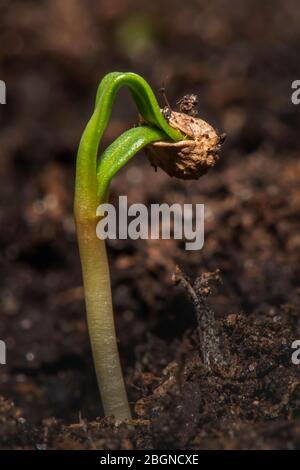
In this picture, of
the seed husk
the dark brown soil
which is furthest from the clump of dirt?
the seed husk

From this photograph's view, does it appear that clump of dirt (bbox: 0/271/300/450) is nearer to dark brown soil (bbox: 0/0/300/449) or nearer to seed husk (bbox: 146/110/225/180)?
dark brown soil (bbox: 0/0/300/449)

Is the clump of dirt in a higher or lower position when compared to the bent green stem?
lower

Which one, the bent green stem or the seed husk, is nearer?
the bent green stem

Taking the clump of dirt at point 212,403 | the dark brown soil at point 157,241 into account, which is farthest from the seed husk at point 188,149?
the dark brown soil at point 157,241

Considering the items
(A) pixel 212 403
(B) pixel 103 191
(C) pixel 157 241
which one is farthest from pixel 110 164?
(C) pixel 157 241

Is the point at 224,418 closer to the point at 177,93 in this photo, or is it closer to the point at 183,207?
the point at 183,207

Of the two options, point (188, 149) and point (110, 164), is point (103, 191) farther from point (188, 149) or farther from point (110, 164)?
point (188, 149)

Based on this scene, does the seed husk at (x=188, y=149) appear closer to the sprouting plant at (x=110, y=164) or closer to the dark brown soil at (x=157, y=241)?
the sprouting plant at (x=110, y=164)
